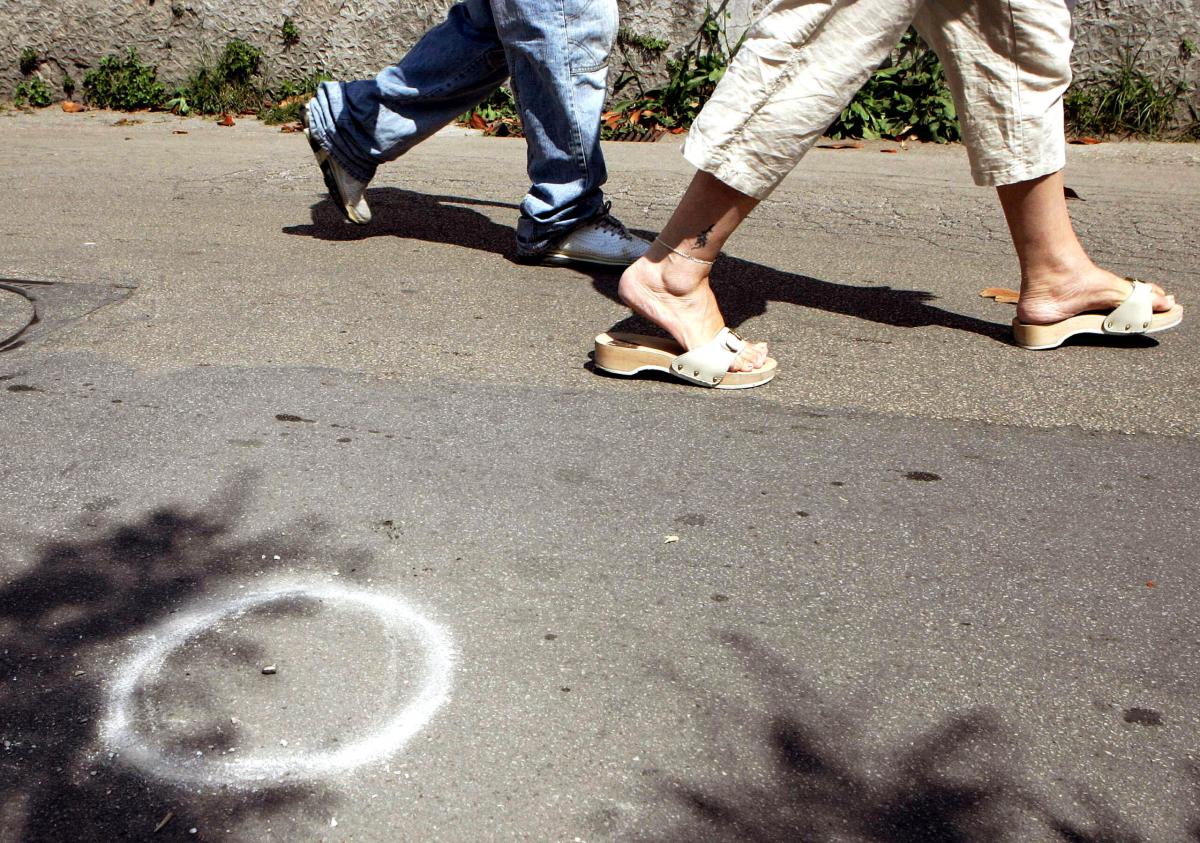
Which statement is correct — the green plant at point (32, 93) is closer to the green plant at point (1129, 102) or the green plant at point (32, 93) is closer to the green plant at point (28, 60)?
the green plant at point (28, 60)

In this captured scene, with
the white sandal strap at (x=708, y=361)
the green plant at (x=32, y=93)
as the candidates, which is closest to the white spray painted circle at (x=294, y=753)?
the white sandal strap at (x=708, y=361)

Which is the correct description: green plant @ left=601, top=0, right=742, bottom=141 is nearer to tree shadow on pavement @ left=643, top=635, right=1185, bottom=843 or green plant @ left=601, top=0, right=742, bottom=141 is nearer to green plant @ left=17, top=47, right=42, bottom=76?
green plant @ left=17, top=47, right=42, bottom=76

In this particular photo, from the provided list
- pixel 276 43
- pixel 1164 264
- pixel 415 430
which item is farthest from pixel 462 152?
pixel 415 430

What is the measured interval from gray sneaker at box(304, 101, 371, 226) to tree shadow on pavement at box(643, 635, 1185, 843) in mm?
3170

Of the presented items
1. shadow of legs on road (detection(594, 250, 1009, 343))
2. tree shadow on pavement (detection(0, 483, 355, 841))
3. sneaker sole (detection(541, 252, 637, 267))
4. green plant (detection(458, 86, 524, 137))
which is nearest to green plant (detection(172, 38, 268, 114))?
green plant (detection(458, 86, 524, 137))

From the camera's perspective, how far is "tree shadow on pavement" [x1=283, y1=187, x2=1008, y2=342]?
394 centimetres

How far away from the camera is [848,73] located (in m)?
3.15

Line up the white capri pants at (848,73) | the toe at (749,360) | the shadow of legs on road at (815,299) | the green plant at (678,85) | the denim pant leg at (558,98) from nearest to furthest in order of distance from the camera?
1. the white capri pants at (848,73)
2. the toe at (749,360)
3. the shadow of legs on road at (815,299)
4. the denim pant leg at (558,98)
5. the green plant at (678,85)

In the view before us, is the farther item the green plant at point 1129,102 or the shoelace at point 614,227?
the green plant at point 1129,102

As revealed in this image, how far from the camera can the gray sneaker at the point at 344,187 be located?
4.59 meters

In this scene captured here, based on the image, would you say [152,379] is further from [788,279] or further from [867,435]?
[788,279]

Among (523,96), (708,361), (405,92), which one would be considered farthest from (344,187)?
(708,361)

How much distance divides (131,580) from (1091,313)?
2716 millimetres

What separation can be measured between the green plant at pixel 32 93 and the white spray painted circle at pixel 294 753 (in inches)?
281
